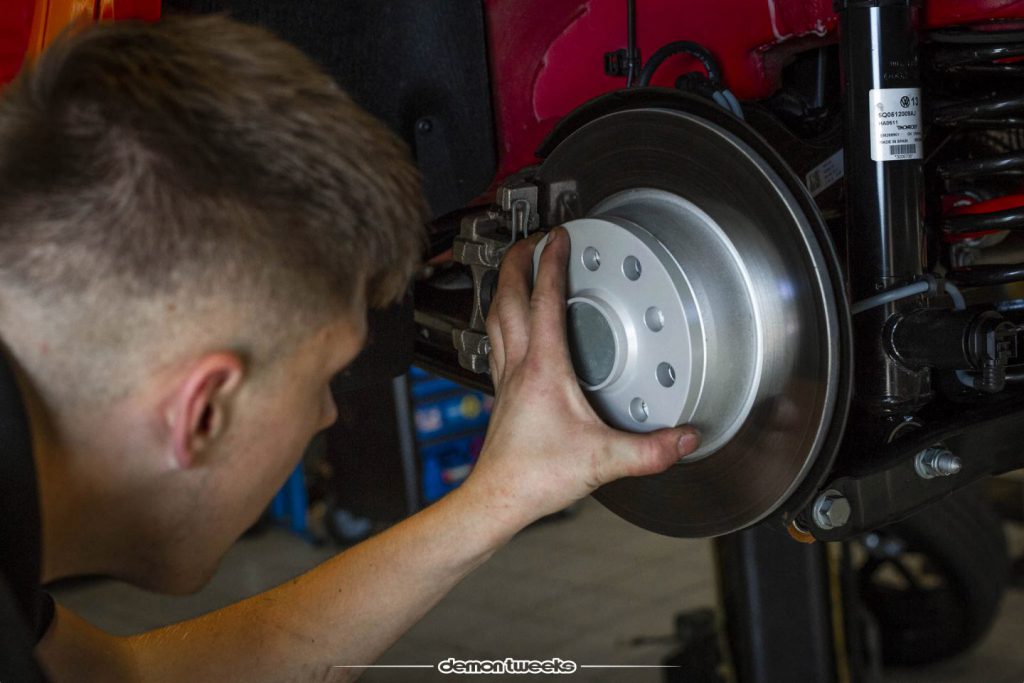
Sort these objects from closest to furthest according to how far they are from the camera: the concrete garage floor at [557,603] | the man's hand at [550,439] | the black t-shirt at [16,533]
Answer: the black t-shirt at [16,533] → the man's hand at [550,439] → the concrete garage floor at [557,603]

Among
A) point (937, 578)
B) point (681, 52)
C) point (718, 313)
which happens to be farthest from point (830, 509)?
point (937, 578)

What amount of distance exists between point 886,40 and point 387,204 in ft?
1.09

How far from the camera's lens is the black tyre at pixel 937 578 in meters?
1.56

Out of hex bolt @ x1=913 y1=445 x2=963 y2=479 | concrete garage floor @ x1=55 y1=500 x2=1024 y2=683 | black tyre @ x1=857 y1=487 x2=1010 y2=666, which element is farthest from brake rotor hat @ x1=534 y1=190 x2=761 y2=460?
concrete garage floor @ x1=55 y1=500 x2=1024 y2=683

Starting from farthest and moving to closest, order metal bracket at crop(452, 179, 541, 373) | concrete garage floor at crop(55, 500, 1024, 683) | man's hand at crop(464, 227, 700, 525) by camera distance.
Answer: concrete garage floor at crop(55, 500, 1024, 683), metal bracket at crop(452, 179, 541, 373), man's hand at crop(464, 227, 700, 525)

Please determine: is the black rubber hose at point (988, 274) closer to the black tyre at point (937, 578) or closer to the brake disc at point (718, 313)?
the brake disc at point (718, 313)

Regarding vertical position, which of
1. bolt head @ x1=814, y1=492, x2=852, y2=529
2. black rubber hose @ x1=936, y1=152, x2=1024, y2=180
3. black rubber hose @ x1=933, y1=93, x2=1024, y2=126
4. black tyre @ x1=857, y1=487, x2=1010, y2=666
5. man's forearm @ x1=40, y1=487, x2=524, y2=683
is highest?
black rubber hose @ x1=933, y1=93, x2=1024, y2=126

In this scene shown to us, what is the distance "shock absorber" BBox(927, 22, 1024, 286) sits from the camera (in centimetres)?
77

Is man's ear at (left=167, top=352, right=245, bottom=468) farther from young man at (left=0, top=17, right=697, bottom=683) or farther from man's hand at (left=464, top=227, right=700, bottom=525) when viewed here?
man's hand at (left=464, top=227, right=700, bottom=525)

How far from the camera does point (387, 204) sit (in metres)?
0.62

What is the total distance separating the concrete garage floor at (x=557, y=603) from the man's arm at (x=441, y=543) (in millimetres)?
960

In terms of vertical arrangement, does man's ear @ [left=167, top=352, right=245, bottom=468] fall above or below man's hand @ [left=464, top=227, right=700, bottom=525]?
above

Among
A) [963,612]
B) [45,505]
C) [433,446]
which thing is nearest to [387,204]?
[45,505]

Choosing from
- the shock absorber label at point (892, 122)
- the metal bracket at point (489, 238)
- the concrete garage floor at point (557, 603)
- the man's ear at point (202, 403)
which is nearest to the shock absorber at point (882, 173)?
the shock absorber label at point (892, 122)
